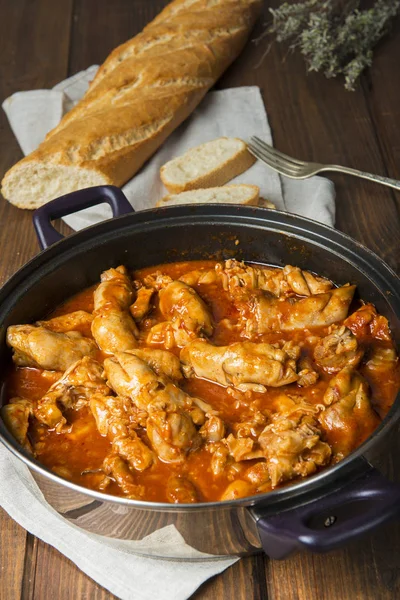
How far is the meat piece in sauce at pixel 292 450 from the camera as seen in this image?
241cm

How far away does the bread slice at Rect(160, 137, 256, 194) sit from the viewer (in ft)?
13.7

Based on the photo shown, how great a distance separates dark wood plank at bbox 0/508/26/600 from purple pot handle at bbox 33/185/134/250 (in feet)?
3.69

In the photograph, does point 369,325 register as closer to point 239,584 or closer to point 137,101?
point 239,584

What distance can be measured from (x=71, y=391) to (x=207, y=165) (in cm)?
190

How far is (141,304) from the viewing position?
3.11m

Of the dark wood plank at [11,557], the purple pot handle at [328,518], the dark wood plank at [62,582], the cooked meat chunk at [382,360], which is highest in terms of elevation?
the purple pot handle at [328,518]

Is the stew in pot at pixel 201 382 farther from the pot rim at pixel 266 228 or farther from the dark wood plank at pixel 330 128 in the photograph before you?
the dark wood plank at pixel 330 128

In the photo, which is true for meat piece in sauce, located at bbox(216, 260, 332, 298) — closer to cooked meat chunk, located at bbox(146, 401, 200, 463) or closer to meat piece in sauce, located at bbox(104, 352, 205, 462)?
meat piece in sauce, located at bbox(104, 352, 205, 462)

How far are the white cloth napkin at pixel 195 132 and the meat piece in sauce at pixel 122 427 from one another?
1575mm

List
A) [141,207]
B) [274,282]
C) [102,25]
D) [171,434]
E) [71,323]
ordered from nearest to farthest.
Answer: [171,434] → [71,323] → [274,282] → [141,207] → [102,25]

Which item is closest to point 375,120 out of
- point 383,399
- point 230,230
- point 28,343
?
point 230,230

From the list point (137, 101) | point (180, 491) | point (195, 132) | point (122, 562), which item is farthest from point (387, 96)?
point (122, 562)

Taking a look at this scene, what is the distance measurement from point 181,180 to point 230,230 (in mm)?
967

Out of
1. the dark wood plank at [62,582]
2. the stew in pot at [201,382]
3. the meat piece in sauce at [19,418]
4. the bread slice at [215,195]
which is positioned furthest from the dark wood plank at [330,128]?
the dark wood plank at [62,582]
